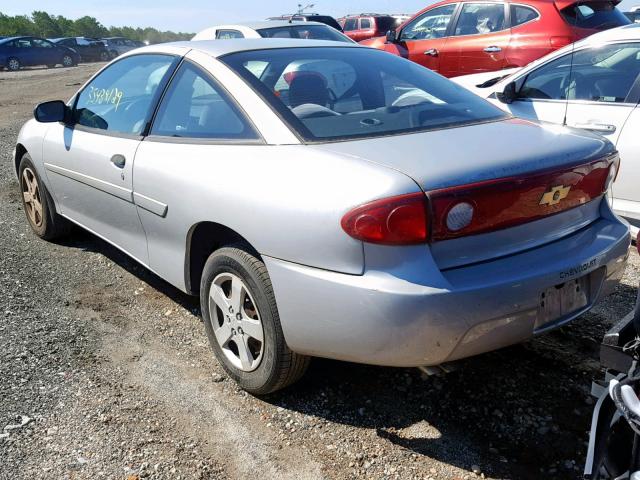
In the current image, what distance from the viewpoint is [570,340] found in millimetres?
3309

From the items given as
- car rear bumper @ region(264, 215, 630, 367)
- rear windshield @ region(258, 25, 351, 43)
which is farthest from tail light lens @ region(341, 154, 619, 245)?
rear windshield @ region(258, 25, 351, 43)

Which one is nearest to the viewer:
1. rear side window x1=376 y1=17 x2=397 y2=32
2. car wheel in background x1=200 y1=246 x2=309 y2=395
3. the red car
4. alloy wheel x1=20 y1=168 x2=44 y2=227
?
car wheel in background x1=200 y1=246 x2=309 y2=395

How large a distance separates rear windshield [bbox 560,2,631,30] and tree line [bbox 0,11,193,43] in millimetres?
37158

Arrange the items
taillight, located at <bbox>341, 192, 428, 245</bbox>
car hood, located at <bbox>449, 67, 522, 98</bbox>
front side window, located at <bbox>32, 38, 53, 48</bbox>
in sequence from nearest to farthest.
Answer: taillight, located at <bbox>341, 192, 428, 245</bbox>
car hood, located at <bbox>449, 67, 522, 98</bbox>
front side window, located at <bbox>32, 38, 53, 48</bbox>

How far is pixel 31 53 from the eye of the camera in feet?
95.7


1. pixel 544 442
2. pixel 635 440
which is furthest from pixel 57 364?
pixel 635 440

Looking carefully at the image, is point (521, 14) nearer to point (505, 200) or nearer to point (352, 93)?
point (352, 93)

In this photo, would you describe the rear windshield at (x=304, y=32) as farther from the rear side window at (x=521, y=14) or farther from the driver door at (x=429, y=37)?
the rear side window at (x=521, y=14)

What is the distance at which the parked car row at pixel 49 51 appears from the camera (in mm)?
28172

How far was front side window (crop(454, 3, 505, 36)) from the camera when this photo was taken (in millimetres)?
8430

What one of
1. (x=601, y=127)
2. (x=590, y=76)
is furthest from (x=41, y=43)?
(x=601, y=127)

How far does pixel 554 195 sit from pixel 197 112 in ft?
5.72

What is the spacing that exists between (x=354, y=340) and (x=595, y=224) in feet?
4.13

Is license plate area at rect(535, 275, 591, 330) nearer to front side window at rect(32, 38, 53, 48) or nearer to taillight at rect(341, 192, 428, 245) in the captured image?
taillight at rect(341, 192, 428, 245)
